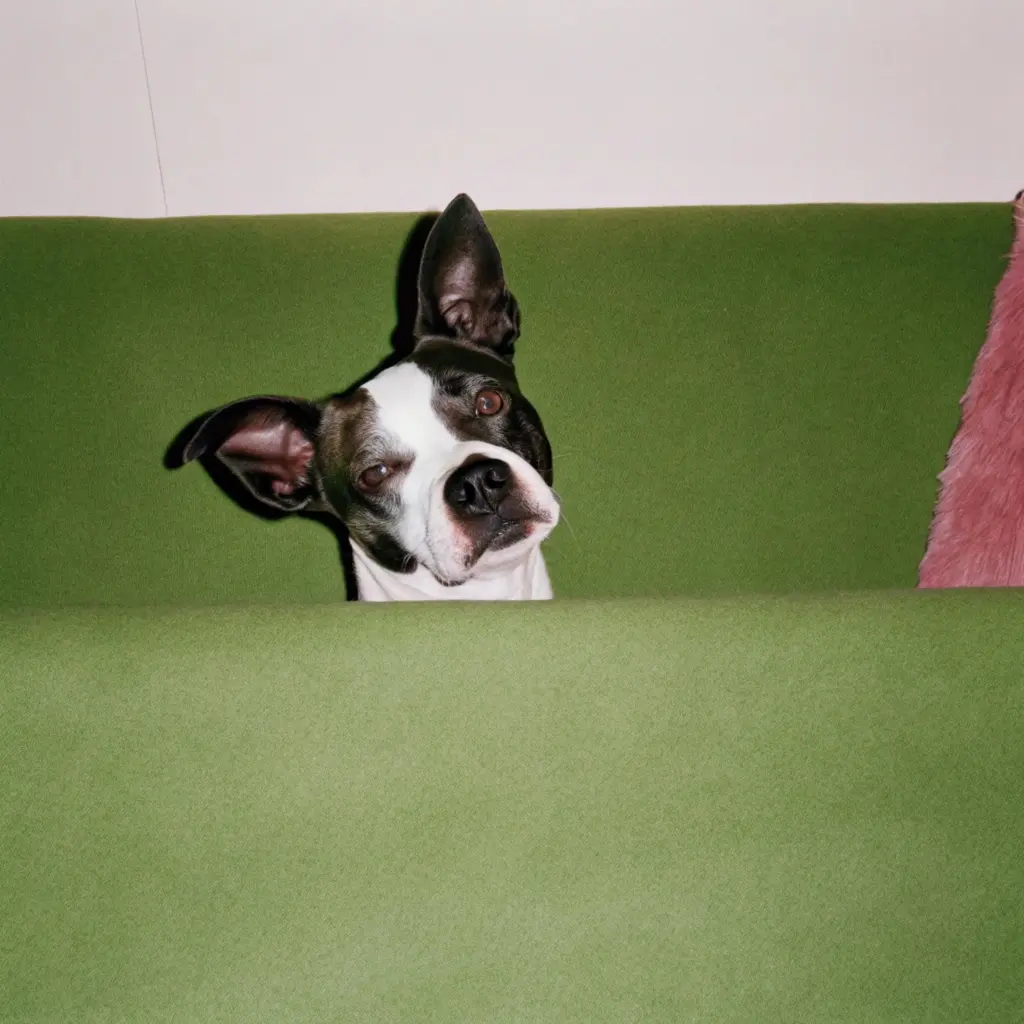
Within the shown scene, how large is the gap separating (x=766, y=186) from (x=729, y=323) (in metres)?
0.69

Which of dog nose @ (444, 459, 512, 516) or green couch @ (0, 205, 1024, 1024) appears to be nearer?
green couch @ (0, 205, 1024, 1024)

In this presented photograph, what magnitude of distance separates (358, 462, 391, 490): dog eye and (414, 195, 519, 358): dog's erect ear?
40 cm

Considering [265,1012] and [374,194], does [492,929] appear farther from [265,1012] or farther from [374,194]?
[374,194]

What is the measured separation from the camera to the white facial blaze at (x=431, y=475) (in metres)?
1.88

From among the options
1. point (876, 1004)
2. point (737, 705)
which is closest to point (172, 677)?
point (737, 705)

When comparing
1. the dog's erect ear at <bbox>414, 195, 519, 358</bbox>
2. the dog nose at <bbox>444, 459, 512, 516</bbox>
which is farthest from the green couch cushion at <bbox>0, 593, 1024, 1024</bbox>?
the dog's erect ear at <bbox>414, 195, 519, 358</bbox>

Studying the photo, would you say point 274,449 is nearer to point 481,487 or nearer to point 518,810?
point 481,487

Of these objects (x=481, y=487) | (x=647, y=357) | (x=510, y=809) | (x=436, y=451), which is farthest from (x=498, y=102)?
(x=510, y=809)

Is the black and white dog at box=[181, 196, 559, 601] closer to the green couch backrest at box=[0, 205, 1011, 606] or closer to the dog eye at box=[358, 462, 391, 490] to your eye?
the dog eye at box=[358, 462, 391, 490]

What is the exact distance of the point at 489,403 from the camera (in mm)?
2131

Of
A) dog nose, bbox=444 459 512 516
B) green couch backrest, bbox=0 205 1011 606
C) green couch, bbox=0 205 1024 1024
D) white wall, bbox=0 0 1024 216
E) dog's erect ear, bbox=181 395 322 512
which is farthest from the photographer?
white wall, bbox=0 0 1024 216

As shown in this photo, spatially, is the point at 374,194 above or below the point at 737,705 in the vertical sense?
above

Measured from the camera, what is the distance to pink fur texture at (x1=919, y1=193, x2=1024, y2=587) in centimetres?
187

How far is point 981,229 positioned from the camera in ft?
8.16
